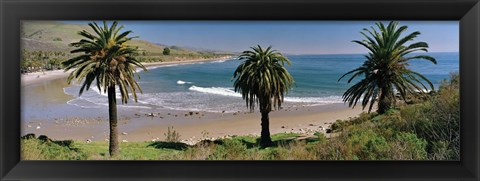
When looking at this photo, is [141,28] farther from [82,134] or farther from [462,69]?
[462,69]

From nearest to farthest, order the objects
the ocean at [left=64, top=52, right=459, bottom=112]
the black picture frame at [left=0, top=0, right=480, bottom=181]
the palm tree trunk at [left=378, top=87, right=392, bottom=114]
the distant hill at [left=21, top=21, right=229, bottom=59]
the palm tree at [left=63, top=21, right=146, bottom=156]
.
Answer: the black picture frame at [left=0, top=0, right=480, bottom=181]
the distant hill at [left=21, top=21, right=229, bottom=59]
the palm tree at [left=63, top=21, right=146, bottom=156]
the ocean at [left=64, top=52, right=459, bottom=112]
the palm tree trunk at [left=378, top=87, right=392, bottom=114]

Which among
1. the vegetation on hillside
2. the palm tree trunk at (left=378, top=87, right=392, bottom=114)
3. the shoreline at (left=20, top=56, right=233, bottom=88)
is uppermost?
the vegetation on hillside

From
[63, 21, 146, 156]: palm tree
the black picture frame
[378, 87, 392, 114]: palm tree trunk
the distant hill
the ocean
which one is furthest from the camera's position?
[378, 87, 392, 114]: palm tree trunk

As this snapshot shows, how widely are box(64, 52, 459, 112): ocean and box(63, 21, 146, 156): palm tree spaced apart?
0.27ft

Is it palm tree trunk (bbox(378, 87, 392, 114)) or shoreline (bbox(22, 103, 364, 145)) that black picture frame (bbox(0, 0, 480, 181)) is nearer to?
shoreline (bbox(22, 103, 364, 145))

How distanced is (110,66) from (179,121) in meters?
0.82

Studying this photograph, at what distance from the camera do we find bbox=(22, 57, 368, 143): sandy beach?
4070mm

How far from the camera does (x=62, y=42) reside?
13.1 feet

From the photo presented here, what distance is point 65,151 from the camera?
3.95 metres

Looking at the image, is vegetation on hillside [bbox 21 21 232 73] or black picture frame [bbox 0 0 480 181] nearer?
black picture frame [bbox 0 0 480 181]

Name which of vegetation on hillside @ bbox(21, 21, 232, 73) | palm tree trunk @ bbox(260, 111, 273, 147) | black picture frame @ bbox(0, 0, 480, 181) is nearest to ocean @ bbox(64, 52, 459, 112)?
vegetation on hillside @ bbox(21, 21, 232, 73)
